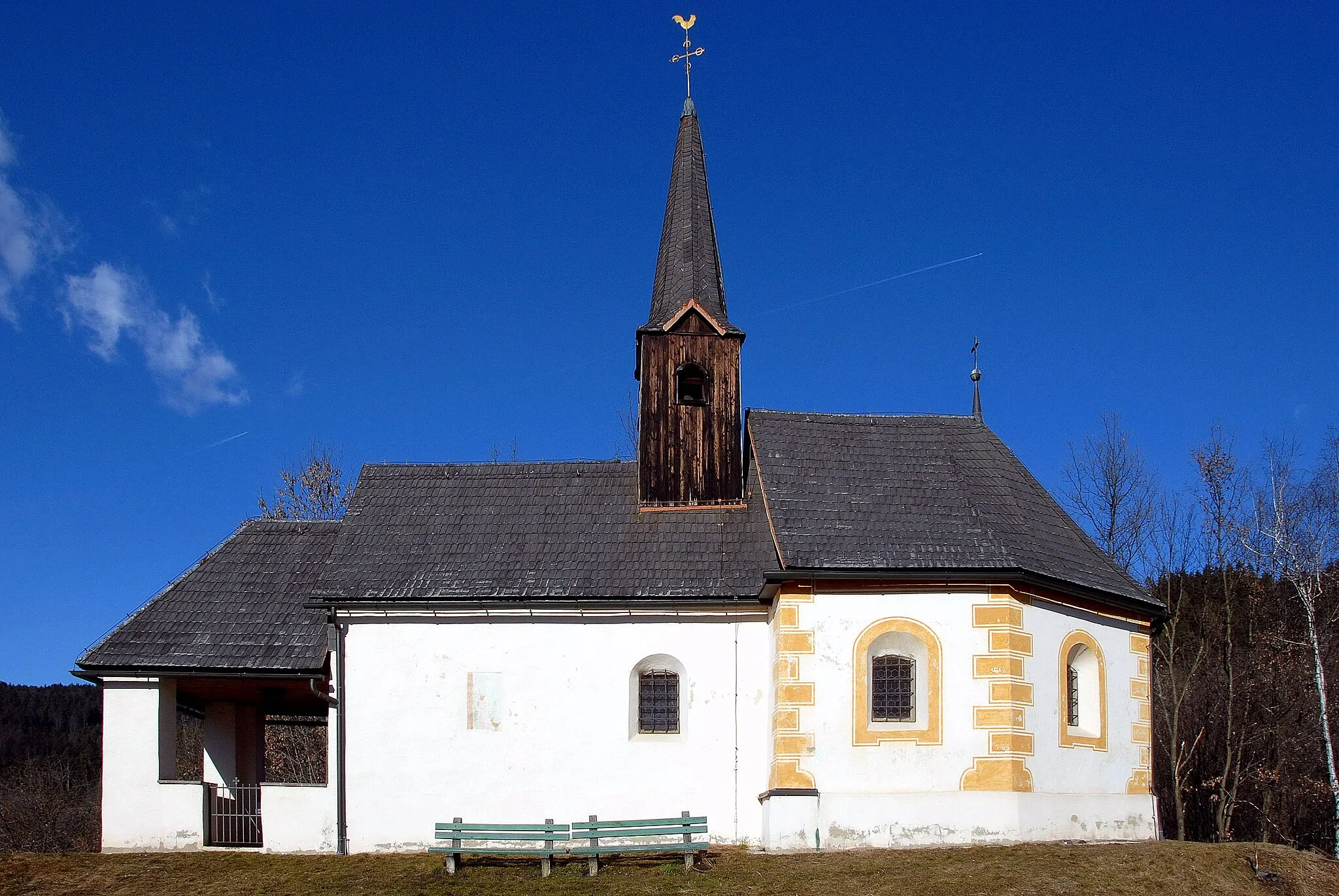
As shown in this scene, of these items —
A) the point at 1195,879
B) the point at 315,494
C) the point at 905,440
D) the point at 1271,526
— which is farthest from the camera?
the point at 315,494

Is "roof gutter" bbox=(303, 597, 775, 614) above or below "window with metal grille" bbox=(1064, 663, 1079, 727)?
above

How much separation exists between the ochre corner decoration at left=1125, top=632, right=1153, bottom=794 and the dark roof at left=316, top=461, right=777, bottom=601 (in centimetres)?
650

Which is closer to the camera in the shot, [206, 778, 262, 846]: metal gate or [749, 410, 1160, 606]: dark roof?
[749, 410, 1160, 606]: dark roof

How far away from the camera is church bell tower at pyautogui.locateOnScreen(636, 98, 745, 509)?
22859mm

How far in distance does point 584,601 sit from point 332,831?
5445mm

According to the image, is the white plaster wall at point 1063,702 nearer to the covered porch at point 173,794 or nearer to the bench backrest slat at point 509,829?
the bench backrest slat at point 509,829

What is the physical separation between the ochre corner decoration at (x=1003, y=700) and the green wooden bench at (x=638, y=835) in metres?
4.18

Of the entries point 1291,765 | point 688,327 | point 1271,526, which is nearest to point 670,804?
point 688,327

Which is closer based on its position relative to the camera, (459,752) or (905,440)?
(459,752)

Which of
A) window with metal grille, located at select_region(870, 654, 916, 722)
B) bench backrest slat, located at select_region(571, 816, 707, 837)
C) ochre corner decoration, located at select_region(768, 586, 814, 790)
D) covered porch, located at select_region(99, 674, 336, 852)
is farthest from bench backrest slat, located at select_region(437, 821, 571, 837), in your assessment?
window with metal grille, located at select_region(870, 654, 916, 722)

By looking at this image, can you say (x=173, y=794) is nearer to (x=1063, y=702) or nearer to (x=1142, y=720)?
(x=1063, y=702)

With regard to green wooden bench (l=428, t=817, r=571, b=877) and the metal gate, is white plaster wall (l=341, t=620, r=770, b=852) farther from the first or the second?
the metal gate

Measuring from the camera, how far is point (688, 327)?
23688 millimetres

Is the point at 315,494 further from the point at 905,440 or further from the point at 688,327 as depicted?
the point at 905,440
